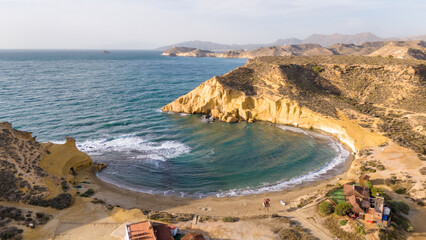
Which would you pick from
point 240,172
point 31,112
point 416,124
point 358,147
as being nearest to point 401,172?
point 358,147

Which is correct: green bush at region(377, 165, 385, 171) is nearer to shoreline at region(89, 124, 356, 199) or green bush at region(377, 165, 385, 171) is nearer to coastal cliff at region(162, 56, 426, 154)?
Result: shoreline at region(89, 124, 356, 199)

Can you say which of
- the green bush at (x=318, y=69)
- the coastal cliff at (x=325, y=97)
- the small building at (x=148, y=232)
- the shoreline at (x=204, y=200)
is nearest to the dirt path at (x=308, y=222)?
the shoreline at (x=204, y=200)

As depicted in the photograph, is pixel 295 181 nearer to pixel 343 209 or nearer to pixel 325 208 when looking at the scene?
pixel 325 208

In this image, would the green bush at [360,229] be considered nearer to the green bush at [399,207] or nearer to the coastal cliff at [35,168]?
the green bush at [399,207]

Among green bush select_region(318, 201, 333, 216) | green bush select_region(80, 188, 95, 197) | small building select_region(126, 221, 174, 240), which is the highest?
small building select_region(126, 221, 174, 240)

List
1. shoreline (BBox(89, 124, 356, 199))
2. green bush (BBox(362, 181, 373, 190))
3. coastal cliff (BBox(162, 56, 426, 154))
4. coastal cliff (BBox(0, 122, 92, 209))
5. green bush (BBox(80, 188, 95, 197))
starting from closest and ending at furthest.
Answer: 1. coastal cliff (BBox(0, 122, 92, 209))
2. green bush (BBox(362, 181, 373, 190))
3. green bush (BBox(80, 188, 95, 197))
4. shoreline (BBox(89, 124, 356, 199))
5. coastal cliff (BBox(162, 56, 426, 154))

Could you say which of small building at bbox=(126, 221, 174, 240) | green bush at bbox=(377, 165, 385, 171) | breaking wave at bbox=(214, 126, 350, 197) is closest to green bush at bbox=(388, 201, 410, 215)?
green bush at bbox=(377, 165, 385, 171)

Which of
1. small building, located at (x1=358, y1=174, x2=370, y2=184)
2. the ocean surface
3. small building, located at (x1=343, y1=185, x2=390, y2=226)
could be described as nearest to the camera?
small building, located at (x1=343, y1=185, x2=390, y2=226)
